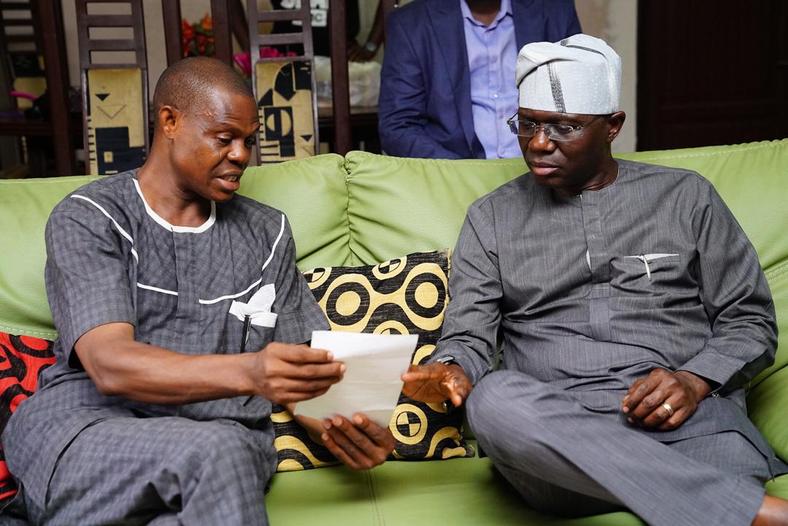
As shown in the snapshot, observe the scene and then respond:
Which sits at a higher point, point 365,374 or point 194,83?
point 194,83

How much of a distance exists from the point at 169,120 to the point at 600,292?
0.93 meters

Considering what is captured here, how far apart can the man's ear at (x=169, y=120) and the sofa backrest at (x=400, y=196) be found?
36cm

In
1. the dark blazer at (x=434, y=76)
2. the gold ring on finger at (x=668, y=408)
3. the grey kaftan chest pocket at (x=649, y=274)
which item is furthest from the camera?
the dark blazer at (x=434, y=76)

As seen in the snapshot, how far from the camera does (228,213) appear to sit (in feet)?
6.35

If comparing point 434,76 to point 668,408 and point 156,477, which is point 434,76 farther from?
point 156,477

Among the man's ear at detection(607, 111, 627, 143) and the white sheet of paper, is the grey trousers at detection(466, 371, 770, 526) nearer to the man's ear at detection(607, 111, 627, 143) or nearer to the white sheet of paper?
the white sheet of paper

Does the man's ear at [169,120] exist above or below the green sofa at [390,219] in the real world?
above

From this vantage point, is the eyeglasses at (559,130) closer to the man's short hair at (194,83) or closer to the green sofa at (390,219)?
the green sofa at (390,219)

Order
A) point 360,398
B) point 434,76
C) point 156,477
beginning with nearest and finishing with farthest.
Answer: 1. point 156,477
2. point 360,398
3. point 434,76

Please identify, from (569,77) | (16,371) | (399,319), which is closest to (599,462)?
(399,319)

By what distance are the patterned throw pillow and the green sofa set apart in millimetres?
35

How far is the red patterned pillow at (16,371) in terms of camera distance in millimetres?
1729

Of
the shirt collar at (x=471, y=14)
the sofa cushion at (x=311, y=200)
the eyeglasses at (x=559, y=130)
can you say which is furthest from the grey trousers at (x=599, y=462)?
the shirt collar at (x=471, y=14)

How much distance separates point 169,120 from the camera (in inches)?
71.9
